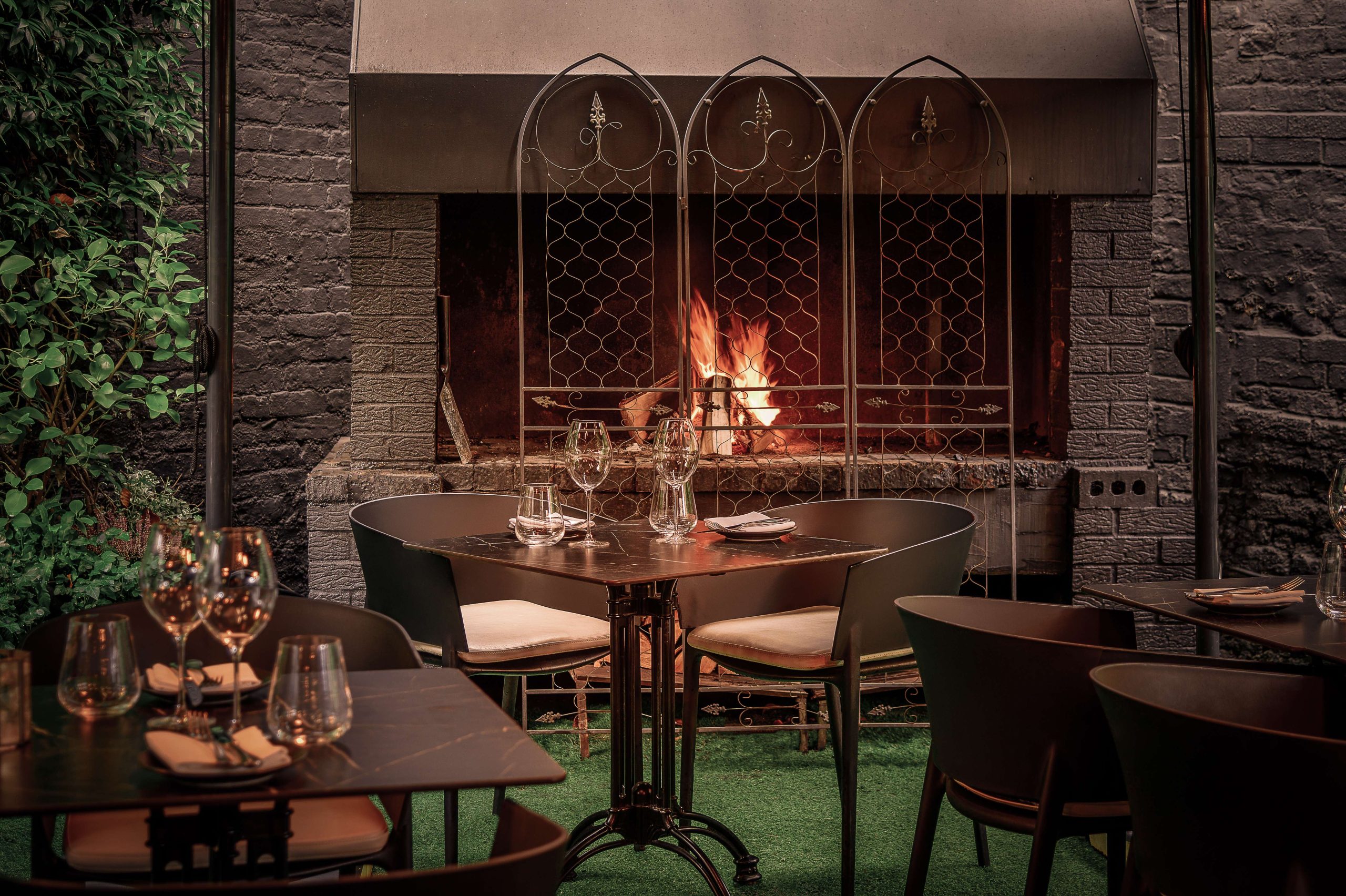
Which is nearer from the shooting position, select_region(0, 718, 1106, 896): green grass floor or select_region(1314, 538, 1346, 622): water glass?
select_region(1314, 538, 1346, 622): water glass

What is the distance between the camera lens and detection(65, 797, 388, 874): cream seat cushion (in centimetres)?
171

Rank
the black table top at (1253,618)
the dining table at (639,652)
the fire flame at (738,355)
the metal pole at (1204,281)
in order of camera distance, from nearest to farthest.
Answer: the black table top at (1253,618), the dining table at (639,652), the metal pole at (1204,281), the fire flame at (738,355)

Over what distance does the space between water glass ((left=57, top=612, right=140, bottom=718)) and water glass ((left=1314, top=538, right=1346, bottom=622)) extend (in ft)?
6.18

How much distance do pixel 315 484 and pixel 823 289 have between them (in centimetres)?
219

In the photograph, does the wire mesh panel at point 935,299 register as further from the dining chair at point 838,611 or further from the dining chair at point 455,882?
the dining chair at point 455,882

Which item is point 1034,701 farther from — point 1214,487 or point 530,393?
point 530,393

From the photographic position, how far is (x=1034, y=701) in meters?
1.87

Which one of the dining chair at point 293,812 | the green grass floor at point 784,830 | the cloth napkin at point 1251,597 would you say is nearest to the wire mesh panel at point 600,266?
the green grass floor at point 784,830

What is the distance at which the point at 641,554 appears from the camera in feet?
8.34

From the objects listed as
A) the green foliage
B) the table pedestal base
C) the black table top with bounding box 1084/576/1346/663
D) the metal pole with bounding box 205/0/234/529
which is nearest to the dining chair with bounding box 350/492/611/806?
the table pedestal base

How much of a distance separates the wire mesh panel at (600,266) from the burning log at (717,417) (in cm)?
16

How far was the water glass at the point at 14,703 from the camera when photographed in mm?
1329

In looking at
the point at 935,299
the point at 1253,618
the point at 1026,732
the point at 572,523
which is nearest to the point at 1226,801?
the point at 1026,732

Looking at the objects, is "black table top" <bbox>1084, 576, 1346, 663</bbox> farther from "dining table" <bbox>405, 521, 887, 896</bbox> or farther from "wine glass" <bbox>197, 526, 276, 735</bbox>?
"wine glass" <bbox>197, 526, 276, 735</bbox>
